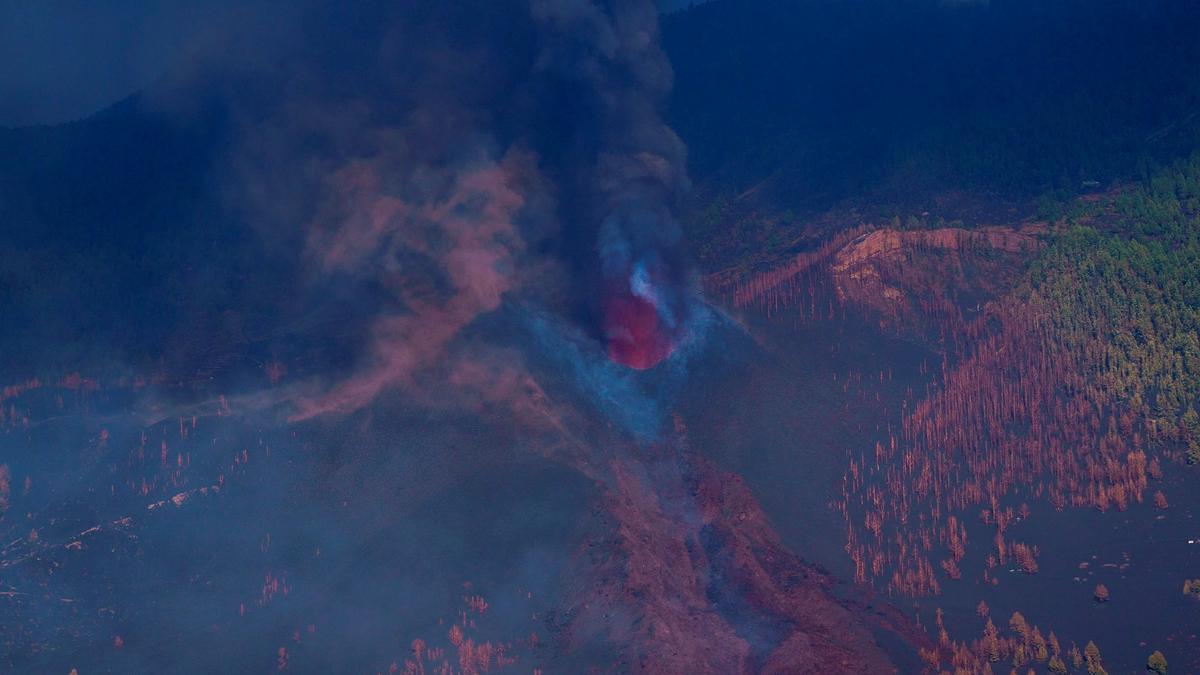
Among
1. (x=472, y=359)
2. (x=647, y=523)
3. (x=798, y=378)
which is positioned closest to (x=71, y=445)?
(x=472, y=359)

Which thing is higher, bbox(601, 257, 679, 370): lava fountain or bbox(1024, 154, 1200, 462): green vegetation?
bbox(1024, 154, 1200, 462): green vegetation

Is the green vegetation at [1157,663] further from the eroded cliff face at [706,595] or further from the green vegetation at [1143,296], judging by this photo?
the green vegetation at [1143,296]

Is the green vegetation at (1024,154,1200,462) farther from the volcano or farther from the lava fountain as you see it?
the volcano

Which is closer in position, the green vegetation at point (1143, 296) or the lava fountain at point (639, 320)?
the green vegetation at point (1143, 296)

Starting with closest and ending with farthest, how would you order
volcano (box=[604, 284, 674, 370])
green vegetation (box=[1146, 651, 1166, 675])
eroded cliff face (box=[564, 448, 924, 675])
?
green vegetation (box=[1146, 651, 1166, 675]) < eroded cliff face (box=[564, 448, 924, 675]) < volcano (box=[604, 284, 674, 370])

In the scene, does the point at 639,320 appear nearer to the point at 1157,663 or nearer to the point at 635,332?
the point at 635,332

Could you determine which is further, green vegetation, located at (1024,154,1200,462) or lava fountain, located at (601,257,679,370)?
lava fountain, located at (601,257,679,370)

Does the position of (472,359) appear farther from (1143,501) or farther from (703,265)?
(1143,501)

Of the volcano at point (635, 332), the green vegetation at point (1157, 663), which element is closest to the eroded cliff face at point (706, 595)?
the green vegetation at point (1157, 663)

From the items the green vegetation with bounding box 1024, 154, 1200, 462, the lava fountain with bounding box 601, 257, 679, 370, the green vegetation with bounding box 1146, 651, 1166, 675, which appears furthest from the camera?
the lava fountain with bounding box 601, 257, 679, 370

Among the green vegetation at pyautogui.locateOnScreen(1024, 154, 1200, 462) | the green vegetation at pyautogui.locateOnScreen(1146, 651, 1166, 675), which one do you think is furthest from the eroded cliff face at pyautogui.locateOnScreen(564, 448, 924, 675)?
the green vegetation at pyautogui.locateOnScreen(1024, 154, 1200, 462)
